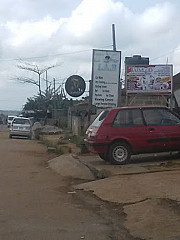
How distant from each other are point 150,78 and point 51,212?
11697 mm

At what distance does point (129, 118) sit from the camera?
1210cm

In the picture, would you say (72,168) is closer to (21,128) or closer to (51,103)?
(21,128)

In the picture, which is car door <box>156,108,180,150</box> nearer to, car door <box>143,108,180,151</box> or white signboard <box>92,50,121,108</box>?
car door <box>143,108,180,151</box>

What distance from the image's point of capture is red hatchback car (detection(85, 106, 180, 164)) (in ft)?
39.1

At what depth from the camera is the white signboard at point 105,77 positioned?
17.0 meters

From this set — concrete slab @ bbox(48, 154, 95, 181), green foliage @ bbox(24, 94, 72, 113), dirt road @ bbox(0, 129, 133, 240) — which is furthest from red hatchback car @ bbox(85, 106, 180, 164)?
green foliage @ bbox(24, 94, 72, 113)

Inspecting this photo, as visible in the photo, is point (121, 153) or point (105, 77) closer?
point (121, 153)

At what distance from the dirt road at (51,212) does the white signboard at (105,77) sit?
6081 mm

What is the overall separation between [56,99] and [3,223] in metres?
50.2

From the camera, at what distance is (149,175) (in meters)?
9.97

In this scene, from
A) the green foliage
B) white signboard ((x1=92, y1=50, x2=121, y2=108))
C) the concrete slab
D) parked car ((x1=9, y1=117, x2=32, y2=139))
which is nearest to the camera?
the concrete slab

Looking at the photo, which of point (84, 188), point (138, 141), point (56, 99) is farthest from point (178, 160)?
point (56, 99)

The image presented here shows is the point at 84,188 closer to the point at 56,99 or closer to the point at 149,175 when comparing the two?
the point at 149,175

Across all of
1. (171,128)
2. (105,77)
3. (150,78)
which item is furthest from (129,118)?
(150,78)
